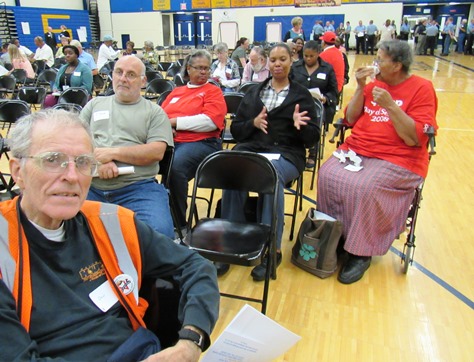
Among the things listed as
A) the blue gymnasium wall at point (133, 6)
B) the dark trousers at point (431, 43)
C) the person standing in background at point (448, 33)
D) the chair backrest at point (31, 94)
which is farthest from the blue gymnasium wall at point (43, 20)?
the person standing in background at point (448, 33)

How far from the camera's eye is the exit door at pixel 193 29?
1981 cm

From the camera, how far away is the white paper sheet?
1.10 meters

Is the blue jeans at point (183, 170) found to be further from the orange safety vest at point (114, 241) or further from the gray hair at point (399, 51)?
the orange safety vest at point (114, 241)

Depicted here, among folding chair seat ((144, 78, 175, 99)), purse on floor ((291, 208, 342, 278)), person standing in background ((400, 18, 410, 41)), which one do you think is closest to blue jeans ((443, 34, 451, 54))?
person standing in background ((400, 18, 410, 41))

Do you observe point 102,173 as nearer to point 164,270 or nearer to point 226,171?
point 226,171

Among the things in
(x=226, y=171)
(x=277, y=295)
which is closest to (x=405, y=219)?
(x=277, y=295)

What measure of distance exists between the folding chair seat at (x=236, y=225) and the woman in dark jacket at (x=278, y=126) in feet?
1.04

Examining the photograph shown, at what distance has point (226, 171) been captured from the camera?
228 centimetres

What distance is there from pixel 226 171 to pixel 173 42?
19.8 m

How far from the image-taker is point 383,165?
2.51 meters

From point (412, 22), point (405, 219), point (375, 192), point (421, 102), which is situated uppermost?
point (412, 22)

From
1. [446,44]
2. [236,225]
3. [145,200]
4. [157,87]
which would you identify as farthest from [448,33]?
[145,200]

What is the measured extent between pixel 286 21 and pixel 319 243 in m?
17.6

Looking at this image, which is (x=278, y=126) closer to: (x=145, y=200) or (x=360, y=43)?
(x=145, y=200)
